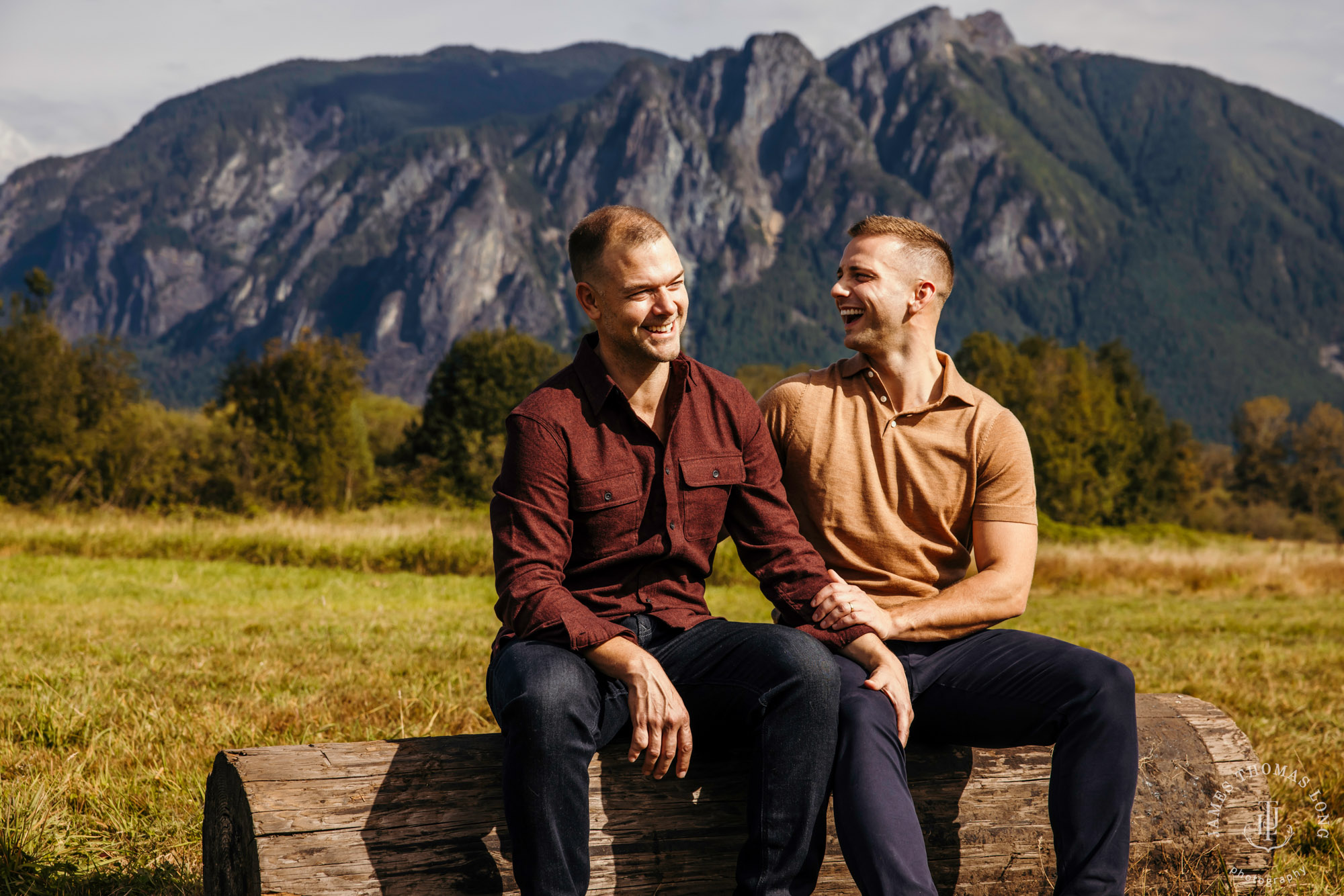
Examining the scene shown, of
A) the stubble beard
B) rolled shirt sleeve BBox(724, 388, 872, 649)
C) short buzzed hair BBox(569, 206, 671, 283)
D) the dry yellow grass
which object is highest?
short buzzed hair BBox(569, 206, 671, 283)

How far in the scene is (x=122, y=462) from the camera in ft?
86.8

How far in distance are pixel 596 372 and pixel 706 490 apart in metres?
0.51

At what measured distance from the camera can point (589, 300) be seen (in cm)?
343

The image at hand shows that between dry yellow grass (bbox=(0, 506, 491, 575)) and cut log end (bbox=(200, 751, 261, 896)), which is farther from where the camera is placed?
dry yellow grass (bbox=(0, 506, 491, 575))

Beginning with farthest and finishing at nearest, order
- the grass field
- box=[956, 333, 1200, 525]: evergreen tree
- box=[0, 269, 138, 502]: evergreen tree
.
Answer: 1. box=[956, 333, 1200, 525]: evergreen tree
2. box=[0, 269, 138, 502]: evergreen tree
3. the grass field

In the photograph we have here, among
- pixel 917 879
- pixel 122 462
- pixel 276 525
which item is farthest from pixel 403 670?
pixel 122 462

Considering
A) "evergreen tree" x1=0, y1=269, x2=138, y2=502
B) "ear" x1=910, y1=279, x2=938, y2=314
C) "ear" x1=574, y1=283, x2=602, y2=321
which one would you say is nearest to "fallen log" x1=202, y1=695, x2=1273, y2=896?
Result: "ear" x1=574, y1=283, x2=602, y2=321

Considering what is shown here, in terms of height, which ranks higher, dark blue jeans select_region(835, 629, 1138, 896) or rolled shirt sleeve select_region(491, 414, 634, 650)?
rolled shirt sleeve select_region(491, 414, 634, 650)

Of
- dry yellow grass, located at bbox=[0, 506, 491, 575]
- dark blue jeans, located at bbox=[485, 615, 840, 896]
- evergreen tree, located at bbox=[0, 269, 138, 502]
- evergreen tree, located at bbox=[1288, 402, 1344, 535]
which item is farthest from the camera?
evergreen tree, located at bbox=[1288, 402, 1344, 535]

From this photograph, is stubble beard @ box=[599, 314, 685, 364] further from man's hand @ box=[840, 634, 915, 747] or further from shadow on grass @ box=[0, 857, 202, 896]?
shadow on grass @ box=[0, 857, 202, 896]

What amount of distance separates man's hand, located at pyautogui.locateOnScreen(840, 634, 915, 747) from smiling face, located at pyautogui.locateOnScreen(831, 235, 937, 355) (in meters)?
1.13

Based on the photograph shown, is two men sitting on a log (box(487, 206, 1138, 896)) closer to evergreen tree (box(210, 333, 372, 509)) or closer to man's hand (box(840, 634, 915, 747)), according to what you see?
man's hand (box(840, 634, 915, 747))

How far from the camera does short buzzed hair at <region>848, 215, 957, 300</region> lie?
3.86 metres

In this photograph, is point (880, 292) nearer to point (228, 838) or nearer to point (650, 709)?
point (650, 709)
